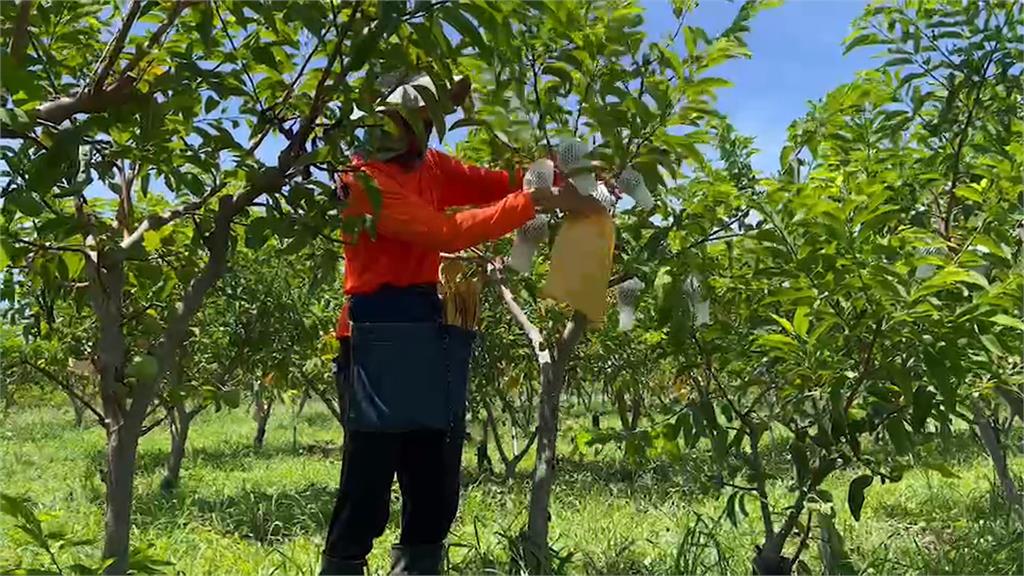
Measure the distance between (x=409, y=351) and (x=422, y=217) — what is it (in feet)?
1.08

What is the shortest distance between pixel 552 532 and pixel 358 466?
2462 millimetres

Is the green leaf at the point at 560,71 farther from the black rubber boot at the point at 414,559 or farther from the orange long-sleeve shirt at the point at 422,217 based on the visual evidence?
the black rubber boot at the point at 414,559

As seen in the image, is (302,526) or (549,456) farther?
(302,526)

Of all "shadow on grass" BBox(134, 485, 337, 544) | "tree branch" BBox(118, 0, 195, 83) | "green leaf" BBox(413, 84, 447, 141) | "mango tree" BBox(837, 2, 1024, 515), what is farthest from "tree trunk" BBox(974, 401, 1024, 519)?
"tree branch" BBox(118, 0, 195, 83)

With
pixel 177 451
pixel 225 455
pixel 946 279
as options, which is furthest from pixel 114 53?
pixel 225 455

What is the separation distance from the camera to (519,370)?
25.1 feet

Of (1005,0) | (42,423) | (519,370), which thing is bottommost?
(42,423)

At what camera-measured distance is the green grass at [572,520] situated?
3.25 metres

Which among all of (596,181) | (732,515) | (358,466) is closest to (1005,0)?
(596,181)

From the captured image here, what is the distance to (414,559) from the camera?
2.14m

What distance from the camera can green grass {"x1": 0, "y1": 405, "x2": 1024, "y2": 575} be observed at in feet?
10.7

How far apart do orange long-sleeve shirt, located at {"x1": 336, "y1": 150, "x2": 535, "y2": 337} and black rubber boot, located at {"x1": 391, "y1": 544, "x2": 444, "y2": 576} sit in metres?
0.57

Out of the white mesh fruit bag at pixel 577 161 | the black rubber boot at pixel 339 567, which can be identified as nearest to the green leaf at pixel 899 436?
the white mesh fruit bag at pixel 577 161

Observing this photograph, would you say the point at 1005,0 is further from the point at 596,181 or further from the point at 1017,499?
the point at 1017,499
